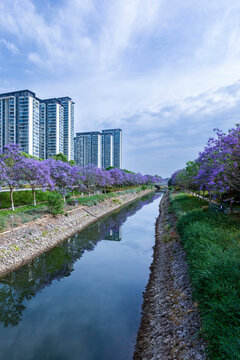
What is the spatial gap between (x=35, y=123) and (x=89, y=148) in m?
43.6

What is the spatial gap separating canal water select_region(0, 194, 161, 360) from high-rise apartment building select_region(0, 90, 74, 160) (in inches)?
3697

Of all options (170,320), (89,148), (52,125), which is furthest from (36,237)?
(89,148)

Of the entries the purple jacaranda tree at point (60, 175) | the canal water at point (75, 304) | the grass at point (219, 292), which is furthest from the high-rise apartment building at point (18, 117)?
the grass at point (219, 292)

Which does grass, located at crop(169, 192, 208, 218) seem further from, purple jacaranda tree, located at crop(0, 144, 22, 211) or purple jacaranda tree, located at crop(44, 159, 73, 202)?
purple jacaranda tree, located at crop(0, 144, 22, 211)

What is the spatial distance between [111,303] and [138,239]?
11.0 m

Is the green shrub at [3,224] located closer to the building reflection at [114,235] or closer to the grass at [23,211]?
the grass at [23,211]

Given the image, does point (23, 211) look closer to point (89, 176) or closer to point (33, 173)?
point (33, 173)

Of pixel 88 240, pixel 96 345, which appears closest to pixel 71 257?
pixel 88 240

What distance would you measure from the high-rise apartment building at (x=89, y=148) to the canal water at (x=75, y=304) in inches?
4958

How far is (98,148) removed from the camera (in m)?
142

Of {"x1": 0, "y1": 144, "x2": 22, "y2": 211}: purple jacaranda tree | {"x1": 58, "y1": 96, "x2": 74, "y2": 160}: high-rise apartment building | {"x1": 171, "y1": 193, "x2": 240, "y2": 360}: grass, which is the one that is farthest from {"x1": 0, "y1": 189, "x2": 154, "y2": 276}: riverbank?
{"x1": 58, "y1": 96, "x2": 74, "y2": 160}: high-rise apartment building

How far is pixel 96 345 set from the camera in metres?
7.25

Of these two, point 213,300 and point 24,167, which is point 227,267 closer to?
point 213,300

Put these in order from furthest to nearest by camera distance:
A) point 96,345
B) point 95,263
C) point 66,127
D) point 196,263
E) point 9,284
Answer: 1. point 66,127
2. point 95,263
3. point 9,284
4. point 196,263
5. point 96,345
